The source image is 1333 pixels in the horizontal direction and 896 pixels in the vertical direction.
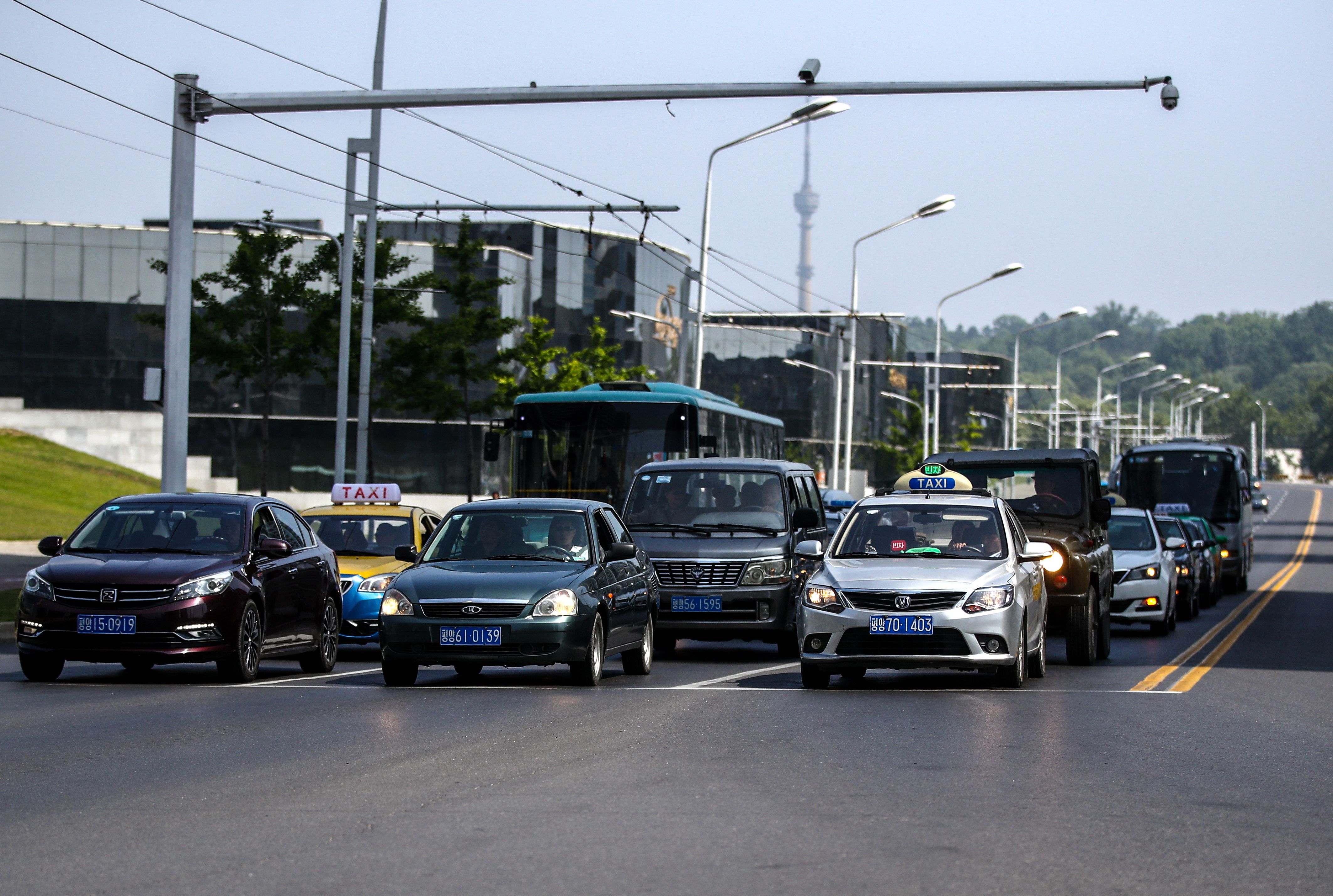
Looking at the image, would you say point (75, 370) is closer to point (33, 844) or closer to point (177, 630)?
point (177, 630)

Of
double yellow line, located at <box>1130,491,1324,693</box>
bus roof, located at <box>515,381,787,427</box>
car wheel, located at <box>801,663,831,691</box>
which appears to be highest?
bus roof, located at <box>515,381,787,427</box>

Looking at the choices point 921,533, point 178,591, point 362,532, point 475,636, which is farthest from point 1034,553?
point 362,532

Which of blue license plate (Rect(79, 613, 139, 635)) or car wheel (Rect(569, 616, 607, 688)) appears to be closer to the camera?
blue license plate (Rect(79, 613, 139, 635))

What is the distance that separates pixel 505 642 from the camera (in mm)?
14312

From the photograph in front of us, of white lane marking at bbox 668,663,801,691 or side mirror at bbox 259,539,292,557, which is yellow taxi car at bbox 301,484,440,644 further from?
white lane marking at bbox 668,663,801,691

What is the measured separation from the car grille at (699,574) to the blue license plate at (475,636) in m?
4.82

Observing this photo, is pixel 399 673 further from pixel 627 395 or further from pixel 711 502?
pixel 627 395

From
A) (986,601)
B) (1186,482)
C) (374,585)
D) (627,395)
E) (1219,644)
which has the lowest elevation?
(1219,644)

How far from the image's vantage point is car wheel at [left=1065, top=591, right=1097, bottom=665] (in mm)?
18016

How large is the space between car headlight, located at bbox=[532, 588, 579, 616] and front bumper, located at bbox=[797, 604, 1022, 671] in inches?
80.2

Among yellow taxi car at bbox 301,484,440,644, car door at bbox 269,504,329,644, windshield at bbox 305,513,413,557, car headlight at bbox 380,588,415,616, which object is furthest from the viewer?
windshield at bbox 305,513,413,557

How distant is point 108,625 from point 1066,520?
1000cm

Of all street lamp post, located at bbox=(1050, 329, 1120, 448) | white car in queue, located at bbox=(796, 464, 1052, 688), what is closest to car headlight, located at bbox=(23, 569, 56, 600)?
white car in queue, located at bbox=(796, 464, 1052, 688)

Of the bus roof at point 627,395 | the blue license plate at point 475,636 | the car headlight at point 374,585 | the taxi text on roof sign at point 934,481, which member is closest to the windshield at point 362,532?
the car headlight at point 374,585
